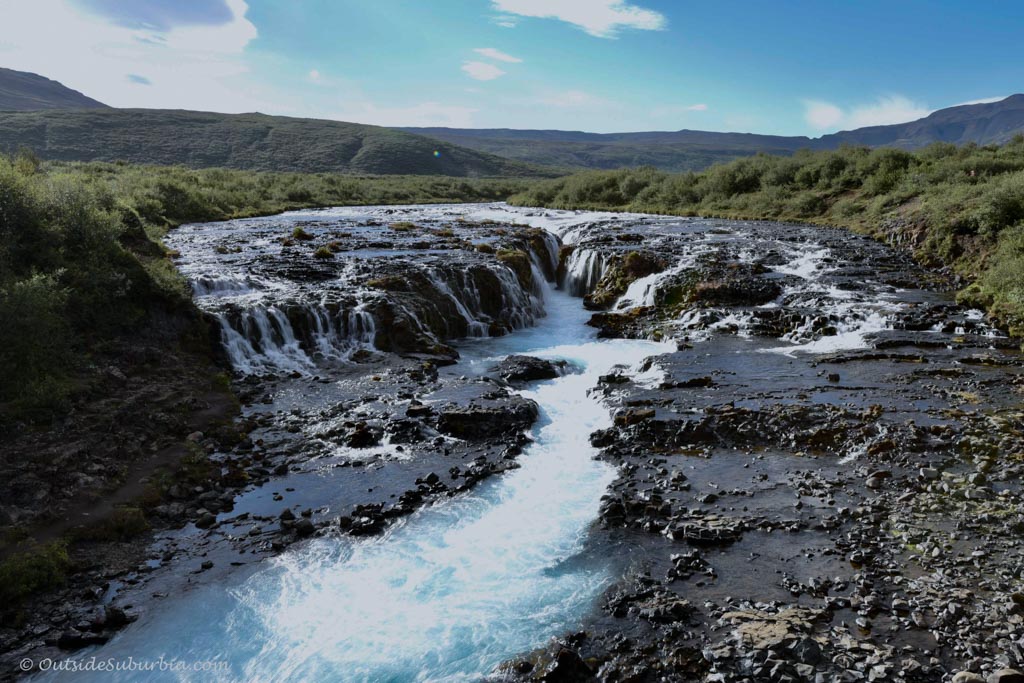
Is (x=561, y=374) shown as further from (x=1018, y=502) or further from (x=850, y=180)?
(x=850, y=180)

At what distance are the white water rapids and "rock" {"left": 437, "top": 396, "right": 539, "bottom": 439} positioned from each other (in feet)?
7.67

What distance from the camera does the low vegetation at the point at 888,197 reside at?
84.3 ft

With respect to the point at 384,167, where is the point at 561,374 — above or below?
below

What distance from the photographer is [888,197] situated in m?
40.0

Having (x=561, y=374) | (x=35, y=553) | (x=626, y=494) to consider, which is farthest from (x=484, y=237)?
(x=35, y=553)

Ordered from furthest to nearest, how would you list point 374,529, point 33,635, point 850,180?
point 850,180 < point 374,529 < point 33,635

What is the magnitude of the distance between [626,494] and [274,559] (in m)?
6.69

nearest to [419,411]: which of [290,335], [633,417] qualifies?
[633,417]

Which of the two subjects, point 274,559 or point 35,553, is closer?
point 35,553

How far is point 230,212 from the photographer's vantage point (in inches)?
1921

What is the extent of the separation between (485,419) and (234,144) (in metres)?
143

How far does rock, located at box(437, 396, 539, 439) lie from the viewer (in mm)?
15219

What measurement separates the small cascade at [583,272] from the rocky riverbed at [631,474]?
212 inches

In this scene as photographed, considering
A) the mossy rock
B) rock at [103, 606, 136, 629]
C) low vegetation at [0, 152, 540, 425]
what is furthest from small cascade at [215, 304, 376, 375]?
rock at [103, 606, 136, 629]
